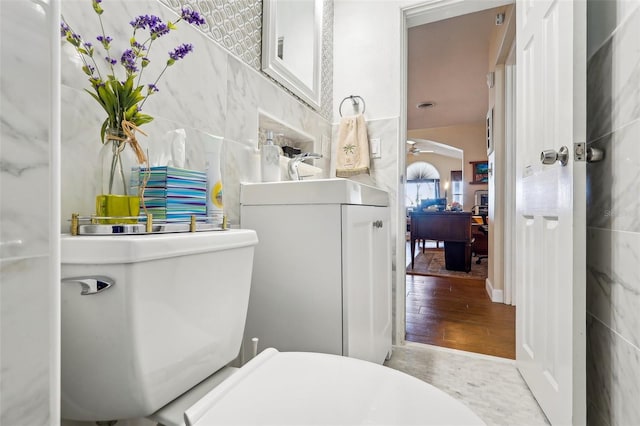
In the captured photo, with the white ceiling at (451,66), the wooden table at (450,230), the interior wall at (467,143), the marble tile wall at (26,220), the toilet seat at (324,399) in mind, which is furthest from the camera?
the interior wall at (467,143)

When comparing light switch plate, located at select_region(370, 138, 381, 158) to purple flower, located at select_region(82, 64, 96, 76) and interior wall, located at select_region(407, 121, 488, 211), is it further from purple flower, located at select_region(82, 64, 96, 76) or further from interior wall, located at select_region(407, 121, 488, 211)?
interior wall, located at select_region(407, 121, 488, 211)

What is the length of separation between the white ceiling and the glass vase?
10.3 feet

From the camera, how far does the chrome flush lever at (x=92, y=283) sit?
0.52m

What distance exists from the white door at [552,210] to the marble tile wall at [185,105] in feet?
3.45

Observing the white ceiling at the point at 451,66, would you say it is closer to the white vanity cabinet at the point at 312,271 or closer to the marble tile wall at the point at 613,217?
the marble tile wall at the point at 613,217

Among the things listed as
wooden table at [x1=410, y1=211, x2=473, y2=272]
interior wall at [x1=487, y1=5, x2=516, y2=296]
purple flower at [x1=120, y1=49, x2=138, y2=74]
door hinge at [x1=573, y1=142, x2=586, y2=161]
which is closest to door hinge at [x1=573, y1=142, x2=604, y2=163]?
door hinge at [x1=573, y1=142, x2=586, y2=161]

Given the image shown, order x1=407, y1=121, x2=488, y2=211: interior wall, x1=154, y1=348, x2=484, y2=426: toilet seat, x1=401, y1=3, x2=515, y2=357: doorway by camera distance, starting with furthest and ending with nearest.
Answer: x1=407, y1=121, x2=488, y2=211: interior wall < x1=401, y1=3, x2=515, y2=357: doorway < x1=154, y1=348, x2=484, y2=426: toilet seat

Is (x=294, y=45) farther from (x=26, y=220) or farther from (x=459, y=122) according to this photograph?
(x=459, y=122)

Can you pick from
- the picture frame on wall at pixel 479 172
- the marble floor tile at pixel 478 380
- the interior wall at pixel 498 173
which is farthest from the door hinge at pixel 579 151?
the picture frame on wall at pixel 479 172

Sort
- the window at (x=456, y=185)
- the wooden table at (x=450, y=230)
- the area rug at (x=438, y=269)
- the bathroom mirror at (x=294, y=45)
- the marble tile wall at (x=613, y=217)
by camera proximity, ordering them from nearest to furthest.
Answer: the marble tile wall at (x=613, y=217) < the bathroom mirror at (x=294, y=45) < the area rug at (x=438, y=269) < the wooden table at (x=450, y=230) < the window at (x=456, y=185)

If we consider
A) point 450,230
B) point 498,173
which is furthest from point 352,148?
point 450,230

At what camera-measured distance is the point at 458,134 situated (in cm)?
713

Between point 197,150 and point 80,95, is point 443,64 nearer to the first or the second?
point 197,150

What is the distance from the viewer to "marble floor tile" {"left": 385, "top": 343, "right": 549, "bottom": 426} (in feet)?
4.12
